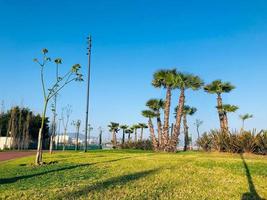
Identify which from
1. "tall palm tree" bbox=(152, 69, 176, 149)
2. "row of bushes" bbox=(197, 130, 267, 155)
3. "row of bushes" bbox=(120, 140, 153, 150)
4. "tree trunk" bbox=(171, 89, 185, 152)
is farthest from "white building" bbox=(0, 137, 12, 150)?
"row of bushes" bbox=(197, 130, 267, 155)

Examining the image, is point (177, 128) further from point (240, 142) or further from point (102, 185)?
point (102, 185)

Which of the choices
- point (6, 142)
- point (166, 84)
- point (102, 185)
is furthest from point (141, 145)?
point (102, 185)

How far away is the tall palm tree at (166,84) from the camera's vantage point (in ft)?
125

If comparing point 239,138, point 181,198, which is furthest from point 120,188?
point 239,138

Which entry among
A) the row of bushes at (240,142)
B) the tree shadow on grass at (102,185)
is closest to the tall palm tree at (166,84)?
the row of bushes at (240,142)

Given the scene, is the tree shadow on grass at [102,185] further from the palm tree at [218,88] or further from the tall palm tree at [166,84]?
the palm tree at [218,88]

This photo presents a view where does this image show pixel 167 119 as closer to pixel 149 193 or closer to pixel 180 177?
pixel 180 177

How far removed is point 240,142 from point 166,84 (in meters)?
18.2

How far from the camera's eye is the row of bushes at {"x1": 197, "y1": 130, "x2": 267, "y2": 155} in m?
23.4

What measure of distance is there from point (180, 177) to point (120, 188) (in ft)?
10.5

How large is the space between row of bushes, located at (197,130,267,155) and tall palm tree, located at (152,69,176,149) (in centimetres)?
1192

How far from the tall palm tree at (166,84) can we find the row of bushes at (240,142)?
1192cm

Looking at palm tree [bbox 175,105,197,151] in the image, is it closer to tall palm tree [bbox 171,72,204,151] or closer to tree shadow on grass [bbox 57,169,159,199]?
tall palm tree [bbox 171,72,204,151]

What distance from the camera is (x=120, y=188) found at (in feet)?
31.9
